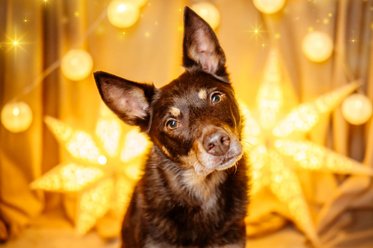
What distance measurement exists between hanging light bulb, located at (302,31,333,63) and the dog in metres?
0.80

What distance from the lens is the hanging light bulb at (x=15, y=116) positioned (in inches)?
Result: 123

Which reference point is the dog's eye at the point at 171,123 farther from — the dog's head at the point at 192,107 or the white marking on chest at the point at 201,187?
the white marking on chest at the point at 201,187

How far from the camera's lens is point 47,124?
3.33 metres

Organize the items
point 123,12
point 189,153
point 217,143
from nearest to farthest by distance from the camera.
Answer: point 217,143
point 189,153
point 123,12

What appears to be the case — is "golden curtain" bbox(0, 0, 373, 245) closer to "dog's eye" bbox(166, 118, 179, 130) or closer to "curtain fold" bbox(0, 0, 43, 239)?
"curtain fold" bbox(0, 0, 43, 239)

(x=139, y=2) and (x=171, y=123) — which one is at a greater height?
(x=139, y=2)

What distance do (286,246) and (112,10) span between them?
73.8 inches

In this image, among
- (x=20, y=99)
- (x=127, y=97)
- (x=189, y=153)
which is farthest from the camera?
(x=20, y=99)

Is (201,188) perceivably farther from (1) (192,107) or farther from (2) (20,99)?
(2) (20,99)

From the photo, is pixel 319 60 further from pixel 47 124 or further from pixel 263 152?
pixel 47 124

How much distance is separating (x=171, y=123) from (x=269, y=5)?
3.72 feet

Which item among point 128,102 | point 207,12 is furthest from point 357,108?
point 128,102

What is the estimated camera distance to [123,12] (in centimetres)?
301

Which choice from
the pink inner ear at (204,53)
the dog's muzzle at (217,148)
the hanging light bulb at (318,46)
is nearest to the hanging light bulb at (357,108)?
the hanging light bulb at (318,46)
